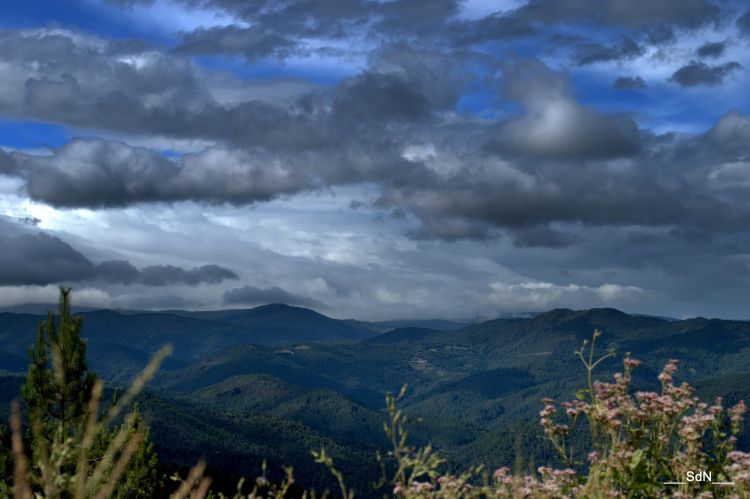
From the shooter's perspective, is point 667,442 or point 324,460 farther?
point 667,442

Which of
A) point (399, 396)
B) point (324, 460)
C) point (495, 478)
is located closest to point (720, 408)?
point (495, 478)

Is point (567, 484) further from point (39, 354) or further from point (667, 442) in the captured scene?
point (39, 354)

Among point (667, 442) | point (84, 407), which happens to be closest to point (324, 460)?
point (667, 442)

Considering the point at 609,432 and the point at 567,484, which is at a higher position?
the point at 609,432

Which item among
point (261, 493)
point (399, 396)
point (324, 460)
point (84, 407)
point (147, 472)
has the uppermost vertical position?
point (399, 396)

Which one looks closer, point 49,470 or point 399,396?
point 49,470

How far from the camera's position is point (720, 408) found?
21.8 ft

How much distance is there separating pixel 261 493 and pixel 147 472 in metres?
21.1

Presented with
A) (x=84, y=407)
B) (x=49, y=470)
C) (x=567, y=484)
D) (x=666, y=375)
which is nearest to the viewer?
(x=49, y=470)

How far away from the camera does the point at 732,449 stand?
21.1 feet

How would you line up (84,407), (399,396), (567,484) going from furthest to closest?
1. (84,407)
2. (567,484)
3. (399,396)

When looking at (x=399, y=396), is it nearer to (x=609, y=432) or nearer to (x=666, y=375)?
(x=609, y=432)

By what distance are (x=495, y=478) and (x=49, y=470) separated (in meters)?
3.99

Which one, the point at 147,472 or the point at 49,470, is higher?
the point at 49,470
